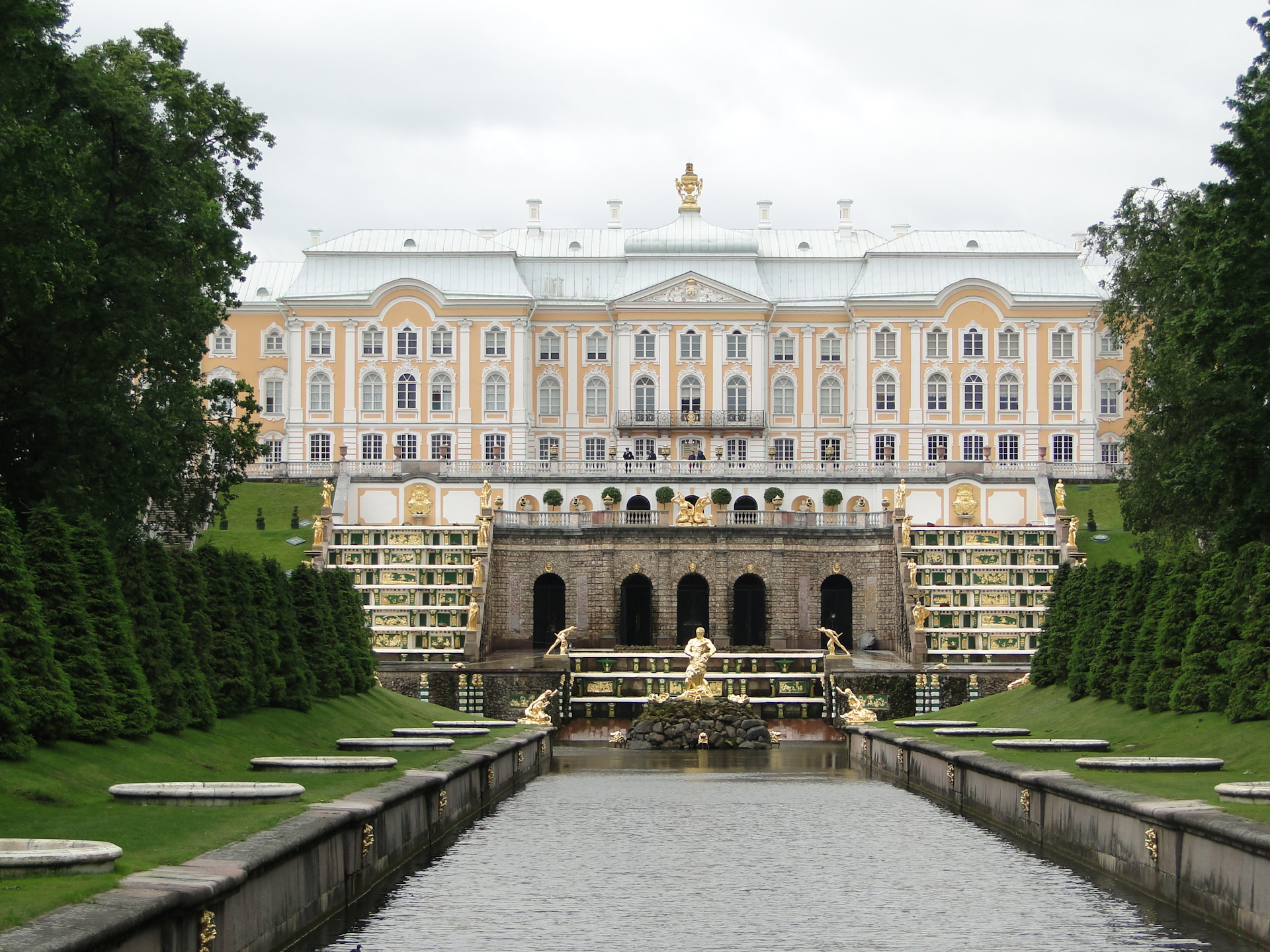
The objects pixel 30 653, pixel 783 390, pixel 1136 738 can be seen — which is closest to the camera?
pixel 30 653

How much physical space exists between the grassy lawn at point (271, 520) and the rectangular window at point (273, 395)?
15458 mm

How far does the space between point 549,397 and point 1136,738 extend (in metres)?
73.9

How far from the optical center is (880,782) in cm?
3456

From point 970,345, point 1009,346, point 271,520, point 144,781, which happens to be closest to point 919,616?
point 271,520

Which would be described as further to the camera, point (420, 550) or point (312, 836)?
point (420, 550)

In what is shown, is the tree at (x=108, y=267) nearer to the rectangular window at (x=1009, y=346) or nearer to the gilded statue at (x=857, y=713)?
the gilded statue at (x=857, y=713)

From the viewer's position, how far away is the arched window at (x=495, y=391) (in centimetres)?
9975

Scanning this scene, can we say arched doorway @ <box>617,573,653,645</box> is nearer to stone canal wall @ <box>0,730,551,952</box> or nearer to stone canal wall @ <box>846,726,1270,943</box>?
stone canal wall @ <box>846,726,1270,943</box>

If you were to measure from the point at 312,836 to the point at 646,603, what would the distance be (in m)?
57.4

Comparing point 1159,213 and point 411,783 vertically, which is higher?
point 1159,213

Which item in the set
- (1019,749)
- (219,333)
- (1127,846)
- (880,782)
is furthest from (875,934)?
(219,333)

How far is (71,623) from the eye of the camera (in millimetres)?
23266

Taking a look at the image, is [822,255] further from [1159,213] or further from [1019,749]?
[1019,749]

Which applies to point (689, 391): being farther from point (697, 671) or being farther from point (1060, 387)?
point (697, 671)
